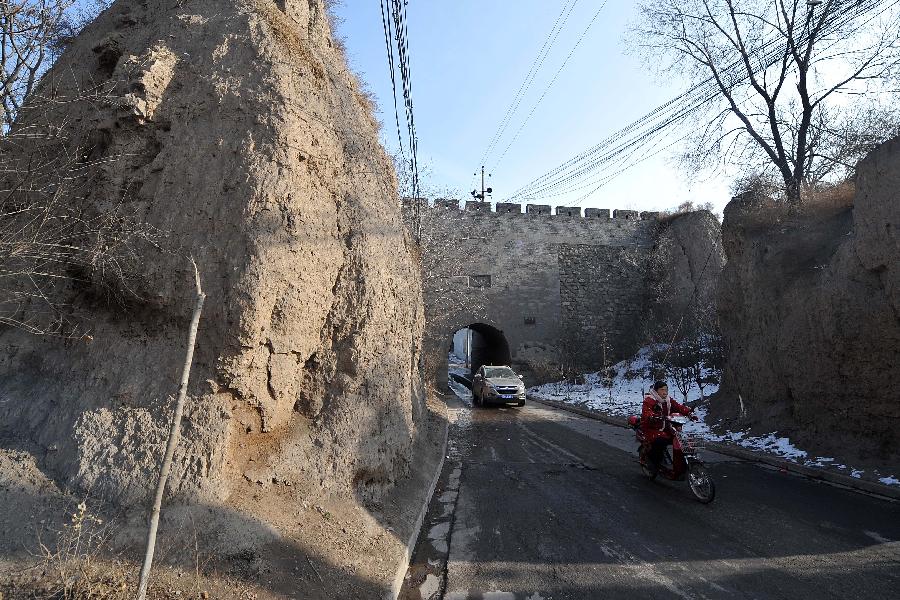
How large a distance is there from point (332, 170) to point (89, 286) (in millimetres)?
2947

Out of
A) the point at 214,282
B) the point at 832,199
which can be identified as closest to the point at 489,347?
the point at 832,199

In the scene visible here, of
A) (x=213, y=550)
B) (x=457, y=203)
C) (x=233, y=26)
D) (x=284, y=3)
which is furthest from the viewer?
(x=457, y=203)

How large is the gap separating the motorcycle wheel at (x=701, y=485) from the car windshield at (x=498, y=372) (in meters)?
16.1

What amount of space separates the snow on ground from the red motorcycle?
2821 mm

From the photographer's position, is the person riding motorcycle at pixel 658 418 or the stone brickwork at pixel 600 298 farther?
the stone brickwork at pixel 600 298

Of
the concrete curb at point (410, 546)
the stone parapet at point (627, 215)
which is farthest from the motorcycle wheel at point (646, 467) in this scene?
the stone parapet at point (627, 215)

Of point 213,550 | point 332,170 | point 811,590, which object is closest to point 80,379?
point 213,550

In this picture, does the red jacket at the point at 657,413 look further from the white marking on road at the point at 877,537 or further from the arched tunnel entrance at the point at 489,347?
the arched tunnel entrance at the point at 489,347

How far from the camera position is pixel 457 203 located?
95.7 feet

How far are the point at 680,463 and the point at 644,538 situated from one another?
8.10ft

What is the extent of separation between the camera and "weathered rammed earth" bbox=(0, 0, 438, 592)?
15.5 feet

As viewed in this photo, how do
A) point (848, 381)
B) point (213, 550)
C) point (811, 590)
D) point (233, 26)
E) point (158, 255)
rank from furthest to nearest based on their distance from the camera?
point (848, 381), point (233, 26), point (158, 255), point (811, 590), point (213, 550)

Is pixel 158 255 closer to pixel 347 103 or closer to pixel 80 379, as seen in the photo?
pixel 80 379

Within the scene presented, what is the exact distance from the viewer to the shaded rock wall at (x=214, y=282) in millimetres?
4754
